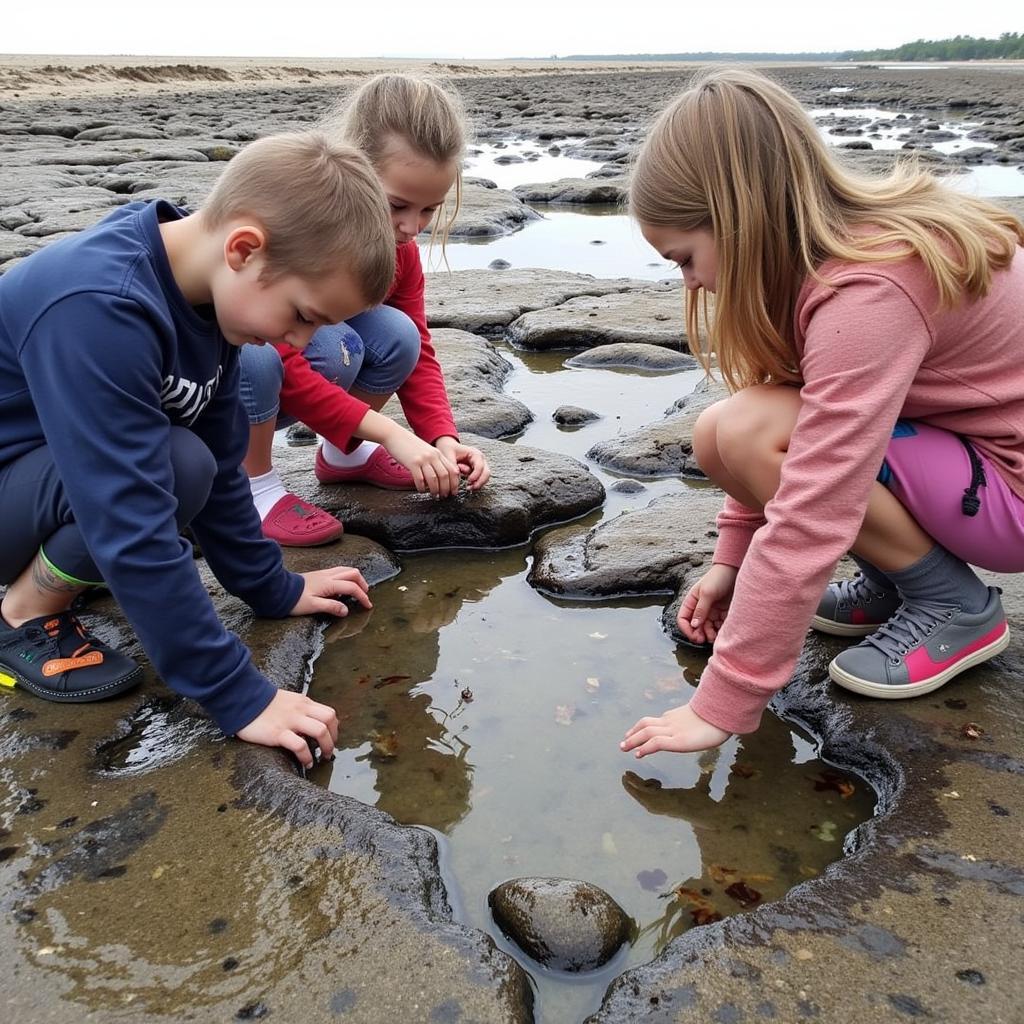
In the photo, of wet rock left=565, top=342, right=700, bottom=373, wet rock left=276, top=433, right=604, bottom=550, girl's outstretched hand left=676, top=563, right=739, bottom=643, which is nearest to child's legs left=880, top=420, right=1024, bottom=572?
girl's outstretched hand left=676, top=563, right=739, bottom=643

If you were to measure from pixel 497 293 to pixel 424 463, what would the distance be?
301 cm

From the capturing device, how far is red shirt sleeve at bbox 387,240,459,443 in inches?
119

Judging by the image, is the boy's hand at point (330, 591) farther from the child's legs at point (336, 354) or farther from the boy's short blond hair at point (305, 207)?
the boy's short blond hair at point (305, 207)

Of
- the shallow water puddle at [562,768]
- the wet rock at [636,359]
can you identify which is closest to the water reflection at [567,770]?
the shallow water puddle at [562,768]

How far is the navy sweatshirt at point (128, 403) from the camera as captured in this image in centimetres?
167

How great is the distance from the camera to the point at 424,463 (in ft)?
8.69

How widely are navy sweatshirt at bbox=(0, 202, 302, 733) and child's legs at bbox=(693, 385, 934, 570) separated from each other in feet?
3.25

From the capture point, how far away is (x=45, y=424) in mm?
1696

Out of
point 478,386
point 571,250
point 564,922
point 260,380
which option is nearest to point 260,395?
point 260,380

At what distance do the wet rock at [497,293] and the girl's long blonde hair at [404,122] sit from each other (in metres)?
2.36

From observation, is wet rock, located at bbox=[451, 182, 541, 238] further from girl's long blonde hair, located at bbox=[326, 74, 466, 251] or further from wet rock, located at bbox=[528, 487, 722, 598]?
wet rock, located at bbox=[528, 487, 722, 598]

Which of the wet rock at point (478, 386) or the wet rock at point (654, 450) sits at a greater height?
the wet rock at point (654, 450)

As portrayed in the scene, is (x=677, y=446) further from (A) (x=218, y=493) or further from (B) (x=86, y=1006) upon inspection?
(B) (x=86, y=1006)

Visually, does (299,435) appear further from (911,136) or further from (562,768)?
(911,136)
